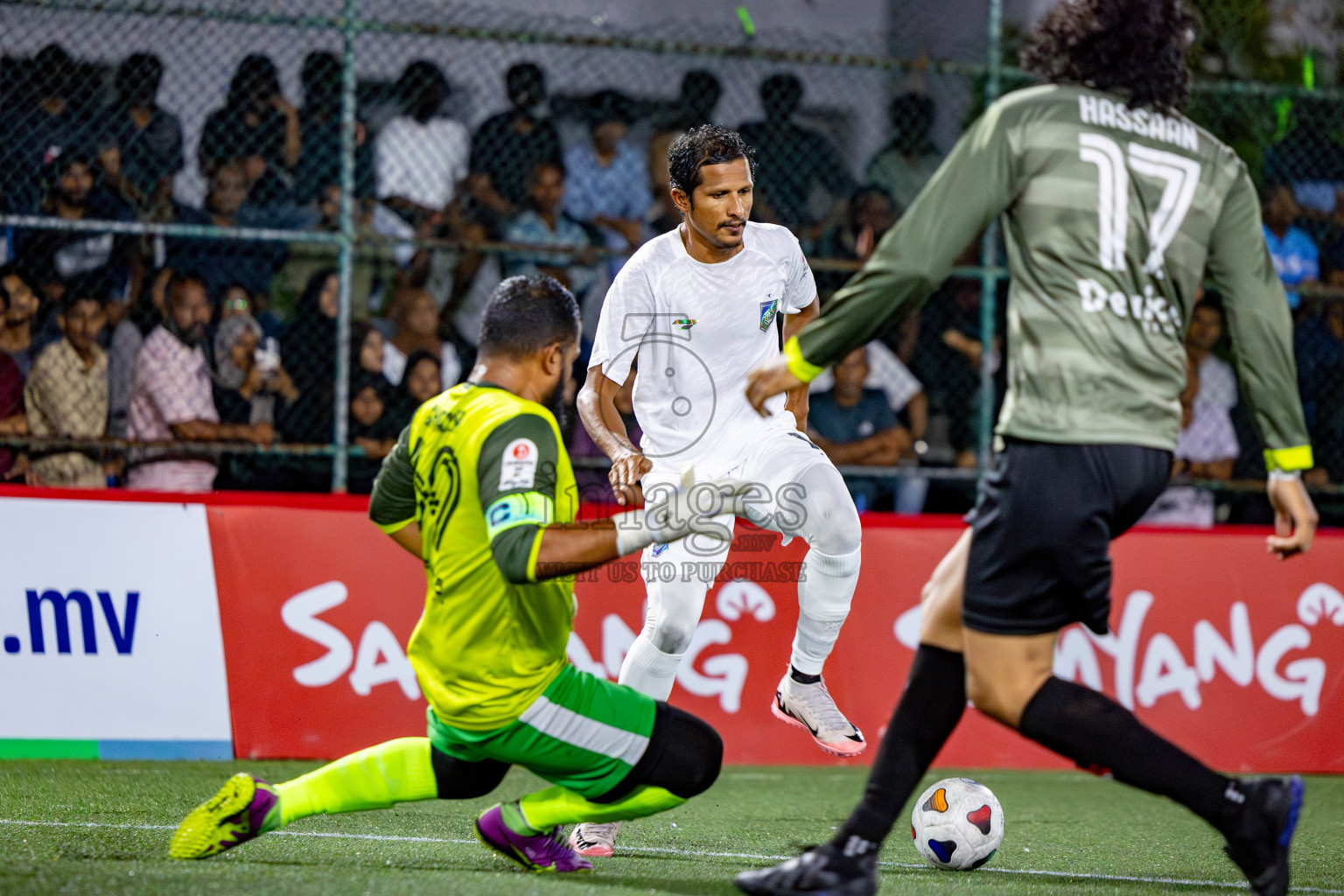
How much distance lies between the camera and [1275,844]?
3.06m

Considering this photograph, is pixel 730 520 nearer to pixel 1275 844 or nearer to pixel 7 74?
pixel 1275 844

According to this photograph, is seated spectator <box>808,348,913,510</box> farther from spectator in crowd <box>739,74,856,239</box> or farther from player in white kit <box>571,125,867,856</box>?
player in white kit <box>571,125,867,856</box>

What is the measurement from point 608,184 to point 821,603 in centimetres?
419

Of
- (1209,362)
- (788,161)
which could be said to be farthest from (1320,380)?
(788,161)

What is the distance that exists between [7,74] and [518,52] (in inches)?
123

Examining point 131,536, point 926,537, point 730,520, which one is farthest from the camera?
point 926,537

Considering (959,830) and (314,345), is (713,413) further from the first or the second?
(314,345)

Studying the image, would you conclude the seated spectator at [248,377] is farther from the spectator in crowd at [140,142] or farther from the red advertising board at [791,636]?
the red advertising board at [791,636]

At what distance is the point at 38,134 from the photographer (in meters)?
7.29

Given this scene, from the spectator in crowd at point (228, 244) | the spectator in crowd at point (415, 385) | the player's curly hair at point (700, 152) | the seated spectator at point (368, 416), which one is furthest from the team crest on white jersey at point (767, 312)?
the spectator in crowd at point (228, 244)

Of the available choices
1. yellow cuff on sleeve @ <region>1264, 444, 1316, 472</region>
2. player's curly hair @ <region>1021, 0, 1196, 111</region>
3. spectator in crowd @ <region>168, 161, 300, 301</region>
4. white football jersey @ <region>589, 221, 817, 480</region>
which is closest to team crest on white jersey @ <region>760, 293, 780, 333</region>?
white football jersey @ <region>589, 221, 817, 480</region>

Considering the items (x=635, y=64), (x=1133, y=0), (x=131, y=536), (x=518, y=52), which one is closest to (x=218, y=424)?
(x=131, y=536)

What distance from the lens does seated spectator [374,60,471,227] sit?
8039 millimetres

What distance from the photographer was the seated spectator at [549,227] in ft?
26.4
